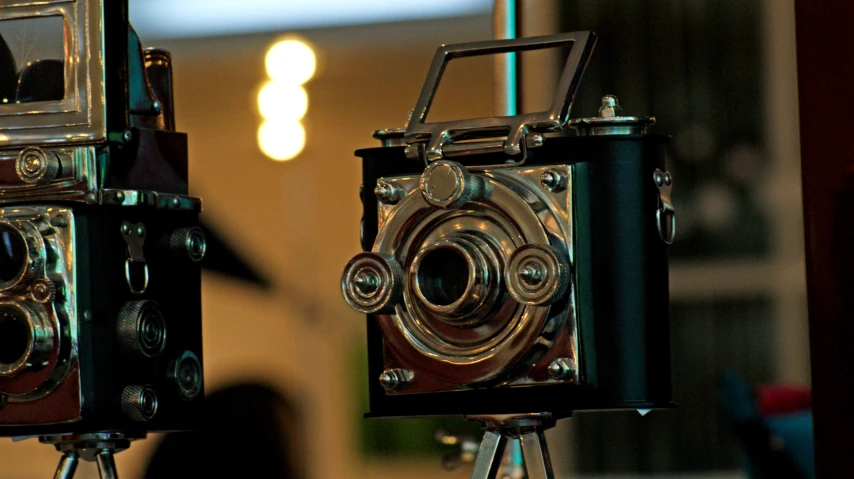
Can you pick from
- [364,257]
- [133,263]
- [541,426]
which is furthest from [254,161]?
[541,426]

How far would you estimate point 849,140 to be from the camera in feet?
3.93

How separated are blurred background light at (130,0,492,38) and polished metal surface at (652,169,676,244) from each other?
0.47m

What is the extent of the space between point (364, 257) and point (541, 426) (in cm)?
21

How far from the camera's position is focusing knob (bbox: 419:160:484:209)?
105 centimetres

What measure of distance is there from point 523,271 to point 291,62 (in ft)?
2.08

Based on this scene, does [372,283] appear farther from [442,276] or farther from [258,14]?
[258,14]

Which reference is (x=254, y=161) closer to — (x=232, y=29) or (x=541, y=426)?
(x=232, y=29)

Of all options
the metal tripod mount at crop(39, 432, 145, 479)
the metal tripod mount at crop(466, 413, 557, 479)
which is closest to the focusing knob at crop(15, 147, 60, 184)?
the metal tripod mount at crop(39, 432, 145, 479)

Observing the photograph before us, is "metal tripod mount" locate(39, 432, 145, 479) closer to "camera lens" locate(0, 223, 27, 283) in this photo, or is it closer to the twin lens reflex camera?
"camera lens" locate(0, 223, 27, 283)

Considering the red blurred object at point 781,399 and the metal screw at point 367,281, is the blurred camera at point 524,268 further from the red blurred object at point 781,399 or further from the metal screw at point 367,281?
the red blurred object at point 781,399

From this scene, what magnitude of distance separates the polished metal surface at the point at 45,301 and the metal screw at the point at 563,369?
45 cm

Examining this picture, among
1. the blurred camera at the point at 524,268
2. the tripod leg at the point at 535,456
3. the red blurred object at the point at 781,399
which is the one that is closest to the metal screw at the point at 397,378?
the blurred camera at the point at 524,268

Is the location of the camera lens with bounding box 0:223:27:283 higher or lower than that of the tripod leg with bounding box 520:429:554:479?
higher

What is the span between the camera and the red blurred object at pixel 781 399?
1358mm
